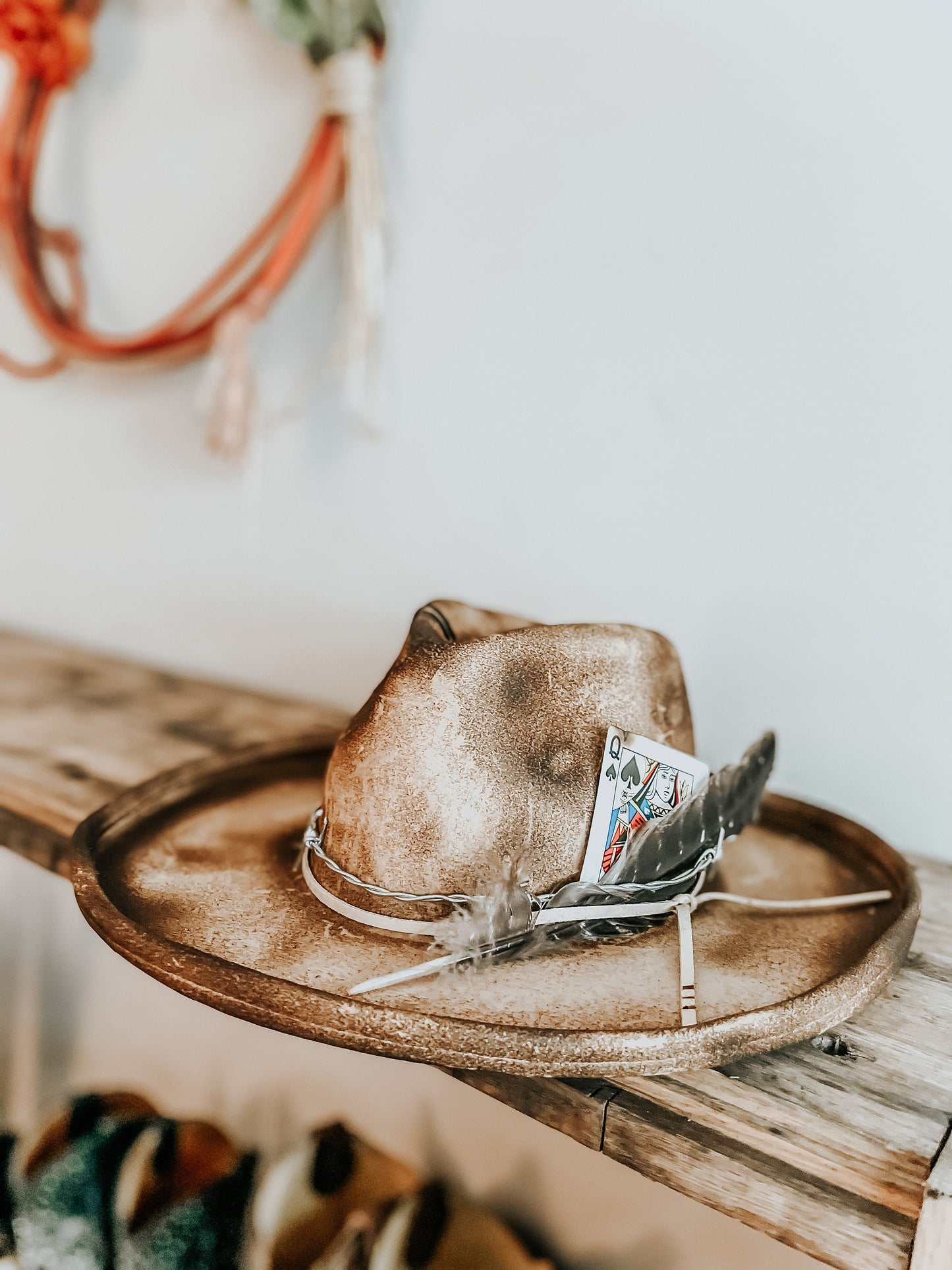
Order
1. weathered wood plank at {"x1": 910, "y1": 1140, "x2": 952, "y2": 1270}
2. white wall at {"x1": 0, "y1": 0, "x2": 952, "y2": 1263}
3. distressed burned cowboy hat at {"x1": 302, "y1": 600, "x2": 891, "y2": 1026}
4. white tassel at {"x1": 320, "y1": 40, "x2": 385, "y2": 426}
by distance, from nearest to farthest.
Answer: weathered wood plank at {"x1": 910, "y1": 1140, "x2": 952, "y2": 1270} < distressed burned cowboy hat at {"x1": 302, "y1": 600, "x2": 891, "y2": 1026} < white wall at {"x1": 0, "y1": 0, "x2": 952, "y2": 1263} < white tassel at {"x1": 320, "y1": 40, "x2": 385, "y2": 426}

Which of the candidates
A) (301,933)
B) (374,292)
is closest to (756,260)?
(374,292)

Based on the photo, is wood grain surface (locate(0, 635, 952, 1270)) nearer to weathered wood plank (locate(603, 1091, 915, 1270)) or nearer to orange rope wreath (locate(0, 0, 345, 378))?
weathered wood plank (locate(603, 1091, 915, 1270))

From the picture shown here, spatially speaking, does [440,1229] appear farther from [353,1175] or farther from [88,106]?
[88,106]

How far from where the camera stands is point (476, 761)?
1.49 ft

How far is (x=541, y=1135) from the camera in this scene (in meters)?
0.77

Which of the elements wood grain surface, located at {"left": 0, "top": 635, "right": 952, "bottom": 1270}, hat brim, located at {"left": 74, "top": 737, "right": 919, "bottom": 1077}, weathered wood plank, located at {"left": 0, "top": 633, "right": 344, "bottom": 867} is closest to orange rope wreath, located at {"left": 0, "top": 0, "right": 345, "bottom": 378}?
weathered wood plank, located at {"left": 0, "top": 633, "right": 344, "bottom": 867}

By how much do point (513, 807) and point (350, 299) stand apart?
1.78 ft

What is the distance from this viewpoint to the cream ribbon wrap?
759mm

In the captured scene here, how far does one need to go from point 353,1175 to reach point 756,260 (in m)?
0.74

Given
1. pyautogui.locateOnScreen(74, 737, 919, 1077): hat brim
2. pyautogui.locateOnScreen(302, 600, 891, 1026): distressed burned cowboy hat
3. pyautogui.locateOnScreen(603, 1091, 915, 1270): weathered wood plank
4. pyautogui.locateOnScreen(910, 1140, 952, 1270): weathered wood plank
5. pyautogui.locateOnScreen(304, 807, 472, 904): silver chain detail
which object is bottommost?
pyautogui.locateOnScreen(603, 1091, 915, 1270): weathered wood plank

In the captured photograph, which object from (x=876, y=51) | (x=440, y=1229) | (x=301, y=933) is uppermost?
(x=876, y=51)

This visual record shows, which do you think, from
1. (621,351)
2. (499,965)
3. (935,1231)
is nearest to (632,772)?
(499,965)

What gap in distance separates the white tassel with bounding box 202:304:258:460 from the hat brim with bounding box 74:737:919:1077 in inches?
15.2

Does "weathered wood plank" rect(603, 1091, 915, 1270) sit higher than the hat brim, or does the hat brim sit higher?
the hat brim
